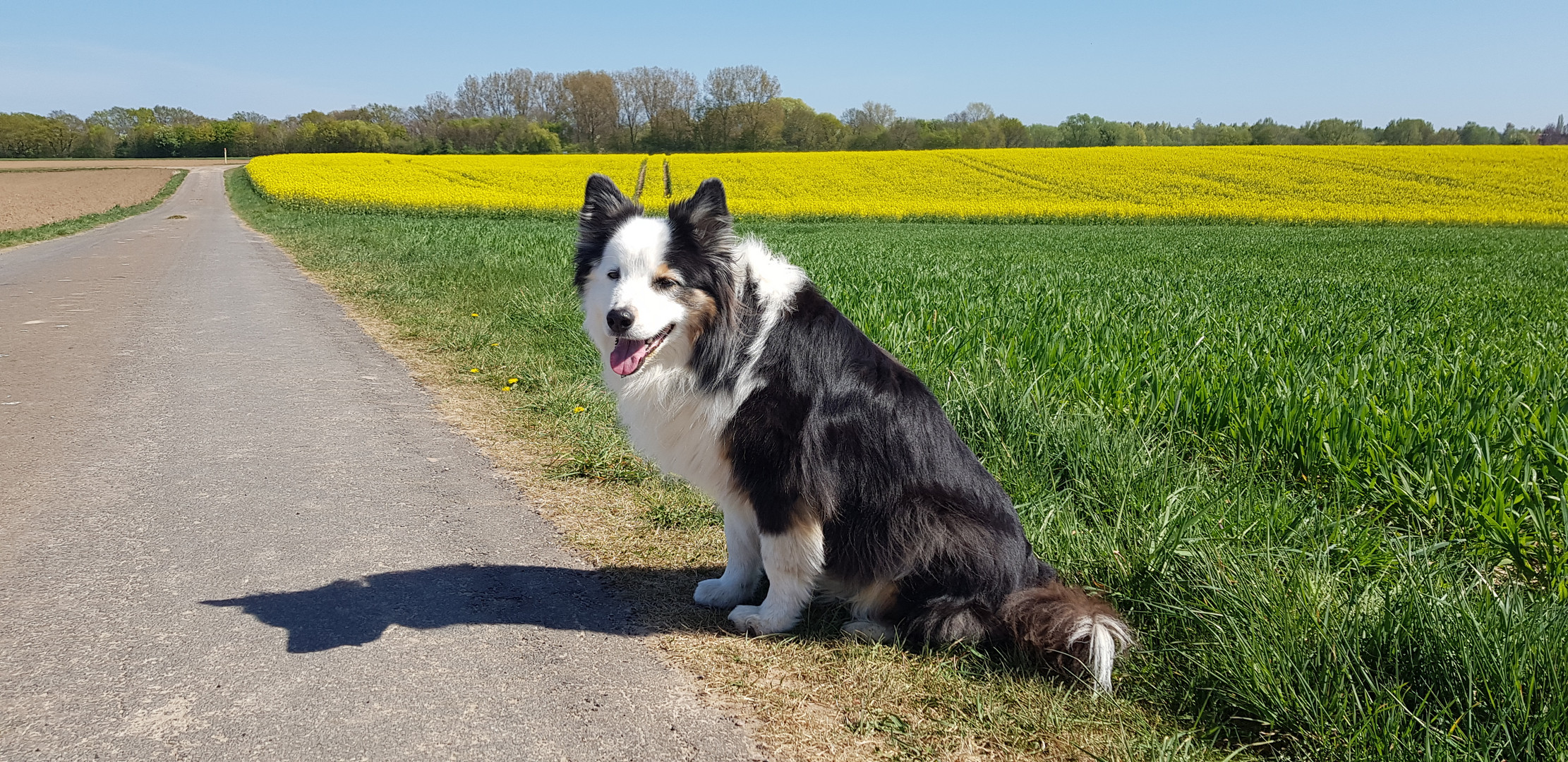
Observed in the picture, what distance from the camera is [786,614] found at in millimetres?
2971

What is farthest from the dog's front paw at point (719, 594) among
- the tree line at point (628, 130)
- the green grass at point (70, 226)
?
the tree line at point (628, 130)

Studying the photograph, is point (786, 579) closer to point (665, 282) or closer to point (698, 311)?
point (698, 311)

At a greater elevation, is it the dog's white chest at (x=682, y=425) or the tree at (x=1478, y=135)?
the tree at (x=1478, y=135)

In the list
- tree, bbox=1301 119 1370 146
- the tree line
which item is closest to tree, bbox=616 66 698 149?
the tree line

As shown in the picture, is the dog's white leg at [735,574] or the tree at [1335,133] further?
the tree at [1335,133]

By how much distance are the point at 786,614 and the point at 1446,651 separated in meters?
1.87

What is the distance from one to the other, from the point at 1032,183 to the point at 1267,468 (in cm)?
3586

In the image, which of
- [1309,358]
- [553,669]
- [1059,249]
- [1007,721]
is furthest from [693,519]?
[1059,249]

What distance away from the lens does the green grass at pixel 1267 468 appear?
7.39ft

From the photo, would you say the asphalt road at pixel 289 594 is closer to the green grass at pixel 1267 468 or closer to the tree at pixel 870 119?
the green grass at pixel 1267 468

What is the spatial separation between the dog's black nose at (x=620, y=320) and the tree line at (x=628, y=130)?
57.8 meters

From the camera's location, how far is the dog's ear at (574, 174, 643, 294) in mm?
3021

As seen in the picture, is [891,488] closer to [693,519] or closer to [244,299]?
[693,519]

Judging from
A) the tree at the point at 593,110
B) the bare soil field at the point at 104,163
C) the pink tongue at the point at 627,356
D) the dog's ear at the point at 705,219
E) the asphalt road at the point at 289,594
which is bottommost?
the asphalt road at the point at 289,594
